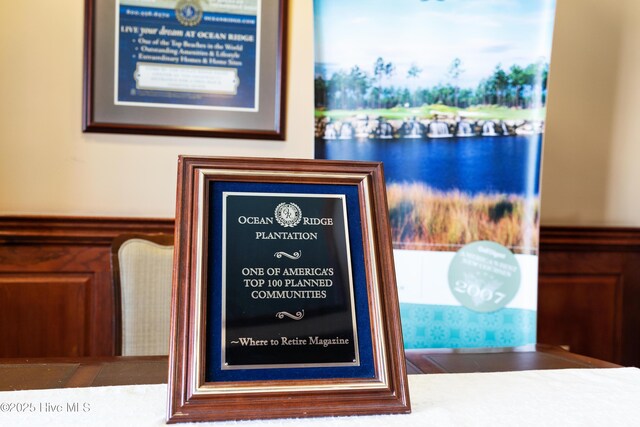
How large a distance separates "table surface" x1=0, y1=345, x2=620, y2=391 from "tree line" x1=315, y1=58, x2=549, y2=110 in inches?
41.9

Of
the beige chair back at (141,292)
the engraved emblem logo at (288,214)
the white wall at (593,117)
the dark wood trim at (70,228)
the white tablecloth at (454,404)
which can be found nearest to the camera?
the white tablecloth at (454,404)

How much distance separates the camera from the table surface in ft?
2.74

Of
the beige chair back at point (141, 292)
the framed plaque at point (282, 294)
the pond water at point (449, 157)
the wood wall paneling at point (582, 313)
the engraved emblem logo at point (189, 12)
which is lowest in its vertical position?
the wood wall paneling at point (582, 313)

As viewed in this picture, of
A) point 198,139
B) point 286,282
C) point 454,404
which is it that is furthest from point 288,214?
point 198,139

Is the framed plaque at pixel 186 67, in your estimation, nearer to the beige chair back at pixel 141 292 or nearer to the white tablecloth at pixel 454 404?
the beige chair back at pixel 141 292

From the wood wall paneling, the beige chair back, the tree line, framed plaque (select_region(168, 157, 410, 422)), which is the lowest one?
the wood wall paneling

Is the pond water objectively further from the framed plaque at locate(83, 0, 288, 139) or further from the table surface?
the table surface

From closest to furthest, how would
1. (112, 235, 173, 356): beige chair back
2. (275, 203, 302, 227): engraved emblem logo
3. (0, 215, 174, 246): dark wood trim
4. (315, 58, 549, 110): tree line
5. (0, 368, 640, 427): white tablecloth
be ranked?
(0, 368, 640, 427): white tablecloth
(275, 203, 302, 227): engraved emblem logo
(112, 235, 173, 356): beige chair back
(315, 58, 549, 110): tree line
(0, 215, 174, 246): dark wood trim

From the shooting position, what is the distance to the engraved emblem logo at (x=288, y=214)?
756mm

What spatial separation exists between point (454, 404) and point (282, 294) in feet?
0.88

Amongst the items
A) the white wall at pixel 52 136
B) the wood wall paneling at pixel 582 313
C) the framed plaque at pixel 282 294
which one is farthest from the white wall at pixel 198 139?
the framed plaque at pixel 282 294

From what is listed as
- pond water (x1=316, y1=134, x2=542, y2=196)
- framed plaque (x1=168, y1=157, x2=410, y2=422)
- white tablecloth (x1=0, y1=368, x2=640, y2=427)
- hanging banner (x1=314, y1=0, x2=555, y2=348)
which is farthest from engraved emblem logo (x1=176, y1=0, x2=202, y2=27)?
white tablecloth (x1=0, y1=368, x2=640, y2=427)

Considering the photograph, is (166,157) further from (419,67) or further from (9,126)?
(419,67)

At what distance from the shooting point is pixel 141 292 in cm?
168
